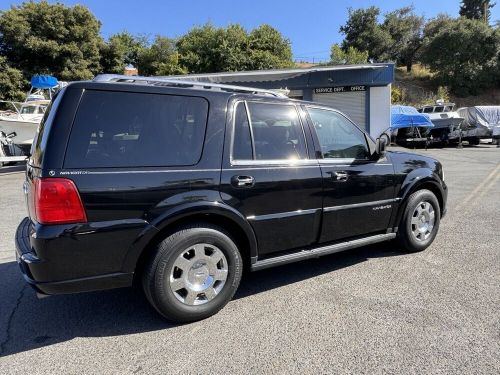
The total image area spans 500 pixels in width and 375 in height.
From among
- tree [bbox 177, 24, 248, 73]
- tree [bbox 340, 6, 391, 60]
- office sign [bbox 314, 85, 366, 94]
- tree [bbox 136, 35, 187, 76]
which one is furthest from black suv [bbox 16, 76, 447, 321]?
tree [bbox 340, 6, 391, 60]

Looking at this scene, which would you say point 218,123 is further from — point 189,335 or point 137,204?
point 189,335

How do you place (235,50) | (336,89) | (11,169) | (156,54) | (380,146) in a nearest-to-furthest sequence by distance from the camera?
(380,146) → (11,169) → (336,89) → (235,50) → (156,54)

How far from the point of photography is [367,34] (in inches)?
2181

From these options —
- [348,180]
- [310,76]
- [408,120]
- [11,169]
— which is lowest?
[11,169]

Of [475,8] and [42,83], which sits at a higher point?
[475,8]

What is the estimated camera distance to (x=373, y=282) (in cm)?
414

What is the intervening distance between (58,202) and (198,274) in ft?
3.97

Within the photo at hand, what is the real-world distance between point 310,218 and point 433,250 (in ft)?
6.82

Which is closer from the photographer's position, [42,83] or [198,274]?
[198,274]

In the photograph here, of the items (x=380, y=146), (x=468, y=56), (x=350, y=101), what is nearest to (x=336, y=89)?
(x=350, y=101)

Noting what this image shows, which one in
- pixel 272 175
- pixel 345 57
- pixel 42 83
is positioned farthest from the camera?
pixel 345 57

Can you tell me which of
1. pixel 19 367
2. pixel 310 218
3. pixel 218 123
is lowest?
pixel 19 367

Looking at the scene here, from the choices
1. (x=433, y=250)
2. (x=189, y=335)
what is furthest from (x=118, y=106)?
(x=433, y=250)

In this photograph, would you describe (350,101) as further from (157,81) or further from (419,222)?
(157,81)
